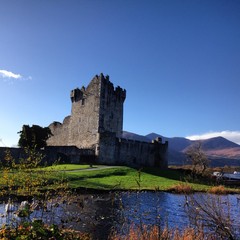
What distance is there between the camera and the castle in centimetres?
5175

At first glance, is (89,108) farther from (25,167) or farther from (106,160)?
(25,167)

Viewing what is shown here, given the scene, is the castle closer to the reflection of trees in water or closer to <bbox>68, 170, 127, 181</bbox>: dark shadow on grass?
<bbox>68, 170, 127, 181</bbox>: dark shadow on grass

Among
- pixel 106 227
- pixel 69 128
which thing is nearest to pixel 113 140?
pixel 69 128

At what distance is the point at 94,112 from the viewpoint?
57594mm

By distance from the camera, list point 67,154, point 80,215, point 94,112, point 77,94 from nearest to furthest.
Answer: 1. point 80,215
2. point 67,154
3. point 94,112
4. point 77,94

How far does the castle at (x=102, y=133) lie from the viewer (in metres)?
51.8

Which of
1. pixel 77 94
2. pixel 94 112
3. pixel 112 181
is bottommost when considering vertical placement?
pixel 112 181

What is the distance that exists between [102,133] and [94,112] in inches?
256

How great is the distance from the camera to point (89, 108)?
59.2m

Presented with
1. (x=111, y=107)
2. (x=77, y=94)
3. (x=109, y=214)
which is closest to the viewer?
(x=109, y=214)

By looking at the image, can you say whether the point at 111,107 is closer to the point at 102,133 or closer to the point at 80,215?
the point at 102,133

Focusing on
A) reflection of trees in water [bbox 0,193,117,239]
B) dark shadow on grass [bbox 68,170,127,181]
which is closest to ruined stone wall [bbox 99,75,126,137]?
dark shadow on grass [bbox 68,170,127,181]

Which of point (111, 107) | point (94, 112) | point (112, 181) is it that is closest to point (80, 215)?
point (112, 181)

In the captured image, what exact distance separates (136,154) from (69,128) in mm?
15897
